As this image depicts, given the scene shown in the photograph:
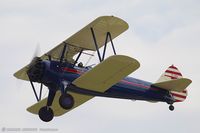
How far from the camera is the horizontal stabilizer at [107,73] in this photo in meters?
16.4

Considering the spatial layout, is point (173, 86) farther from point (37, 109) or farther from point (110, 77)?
point (37, 109)

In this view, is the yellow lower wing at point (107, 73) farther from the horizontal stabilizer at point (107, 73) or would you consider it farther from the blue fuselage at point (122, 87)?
the blue fuselage at point (122, 87)

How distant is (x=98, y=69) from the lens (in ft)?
55.6

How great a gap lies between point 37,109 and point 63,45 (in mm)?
3456

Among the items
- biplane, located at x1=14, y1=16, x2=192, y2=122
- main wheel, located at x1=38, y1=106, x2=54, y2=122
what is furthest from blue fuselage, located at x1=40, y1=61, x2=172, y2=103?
main wheel, located at x1=38, y1=106, x2=54, y2=122

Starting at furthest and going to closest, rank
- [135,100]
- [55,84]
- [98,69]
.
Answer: [135,100] → [55,84] → [98,69]

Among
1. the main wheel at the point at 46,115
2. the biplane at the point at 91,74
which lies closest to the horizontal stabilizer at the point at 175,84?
the biplane at the point at 91,74

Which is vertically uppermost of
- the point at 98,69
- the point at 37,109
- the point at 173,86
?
the point at 98,69

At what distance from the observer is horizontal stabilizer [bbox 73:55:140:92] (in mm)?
16359

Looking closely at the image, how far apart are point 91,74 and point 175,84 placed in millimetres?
3746

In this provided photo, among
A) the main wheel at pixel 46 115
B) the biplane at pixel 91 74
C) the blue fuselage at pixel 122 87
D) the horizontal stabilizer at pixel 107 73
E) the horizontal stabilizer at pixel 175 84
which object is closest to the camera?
the horizontal stabilizer at pixel 107 73

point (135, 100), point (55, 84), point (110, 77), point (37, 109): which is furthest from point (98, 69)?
point (37, 109)

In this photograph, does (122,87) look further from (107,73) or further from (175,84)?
(175,84)

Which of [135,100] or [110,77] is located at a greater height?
[110,77]
